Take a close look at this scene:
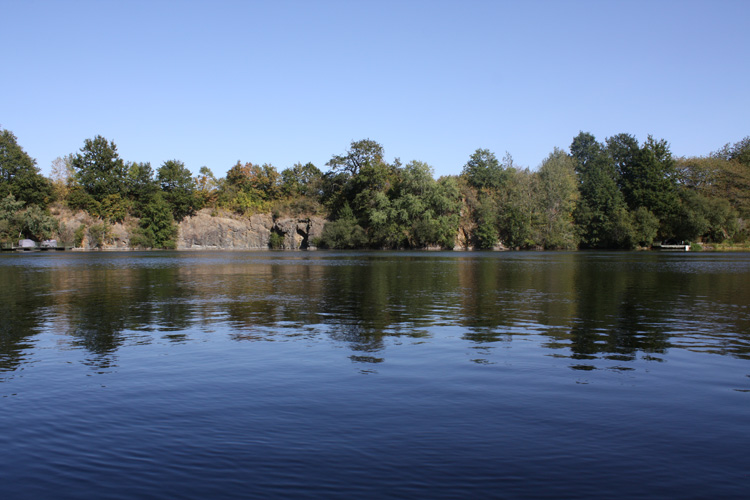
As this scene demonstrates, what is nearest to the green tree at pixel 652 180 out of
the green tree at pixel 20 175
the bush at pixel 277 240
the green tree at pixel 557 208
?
the green tree at pixel 557 208

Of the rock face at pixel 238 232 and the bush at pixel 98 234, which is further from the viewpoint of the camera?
the rock face at pixel 238 232

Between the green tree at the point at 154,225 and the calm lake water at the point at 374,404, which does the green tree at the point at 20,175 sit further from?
the calm lake water at the point at 374,404

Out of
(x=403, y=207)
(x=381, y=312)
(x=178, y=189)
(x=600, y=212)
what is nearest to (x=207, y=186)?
(x=178, y=189)

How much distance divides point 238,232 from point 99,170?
3164 cm

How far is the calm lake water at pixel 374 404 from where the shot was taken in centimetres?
681

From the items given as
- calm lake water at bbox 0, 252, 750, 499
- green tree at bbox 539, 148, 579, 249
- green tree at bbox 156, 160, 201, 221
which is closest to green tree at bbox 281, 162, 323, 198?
green tree at bbox 156, 160, 201, 221

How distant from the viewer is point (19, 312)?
21.7 m

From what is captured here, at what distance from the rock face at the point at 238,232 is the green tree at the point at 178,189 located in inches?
87.9

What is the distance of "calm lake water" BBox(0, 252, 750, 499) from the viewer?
6809 mm

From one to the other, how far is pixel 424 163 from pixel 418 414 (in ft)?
340

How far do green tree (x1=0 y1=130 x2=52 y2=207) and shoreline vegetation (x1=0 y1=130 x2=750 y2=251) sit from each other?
23 centimetres

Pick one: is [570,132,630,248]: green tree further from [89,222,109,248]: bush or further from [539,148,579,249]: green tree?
[89,222,109,248]: bush

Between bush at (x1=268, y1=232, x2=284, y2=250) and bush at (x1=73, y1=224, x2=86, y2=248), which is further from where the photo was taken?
bush at (x1=268, y1=232, x2=284, y2=250)

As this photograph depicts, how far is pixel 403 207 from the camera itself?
109 m
